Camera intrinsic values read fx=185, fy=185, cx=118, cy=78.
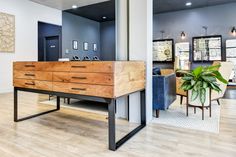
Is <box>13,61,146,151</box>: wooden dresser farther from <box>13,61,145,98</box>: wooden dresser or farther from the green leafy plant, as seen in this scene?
the green leafy plant

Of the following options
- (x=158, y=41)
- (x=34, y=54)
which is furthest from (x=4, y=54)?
(x=158, y=41)

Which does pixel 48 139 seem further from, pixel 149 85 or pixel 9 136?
pixel 149 85

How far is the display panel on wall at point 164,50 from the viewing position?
24.6 ft

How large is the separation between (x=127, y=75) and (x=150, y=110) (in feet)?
3.15

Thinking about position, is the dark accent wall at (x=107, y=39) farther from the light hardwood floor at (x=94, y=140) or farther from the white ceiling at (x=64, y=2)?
the light hardwood floor at (x=94, y=140)

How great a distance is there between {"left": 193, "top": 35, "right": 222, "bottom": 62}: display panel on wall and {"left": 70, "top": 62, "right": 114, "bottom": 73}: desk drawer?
20.1 ft

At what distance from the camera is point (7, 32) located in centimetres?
536

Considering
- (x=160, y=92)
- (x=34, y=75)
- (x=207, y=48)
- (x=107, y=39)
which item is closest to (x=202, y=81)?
(x=160, y=92)

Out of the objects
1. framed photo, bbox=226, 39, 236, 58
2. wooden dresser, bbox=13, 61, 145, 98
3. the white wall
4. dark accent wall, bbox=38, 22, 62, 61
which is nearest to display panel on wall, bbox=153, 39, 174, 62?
framed photo, bbox=226, 39, 236, 58

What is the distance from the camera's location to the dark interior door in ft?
24.7

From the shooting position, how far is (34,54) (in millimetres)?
6184

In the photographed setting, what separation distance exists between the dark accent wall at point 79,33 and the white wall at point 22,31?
103 cm

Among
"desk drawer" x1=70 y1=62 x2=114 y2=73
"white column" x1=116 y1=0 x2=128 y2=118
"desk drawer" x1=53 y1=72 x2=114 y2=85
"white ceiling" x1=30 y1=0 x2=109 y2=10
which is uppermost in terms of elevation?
"white ceiling" x1=30 y1=0 x2=109 y2=10

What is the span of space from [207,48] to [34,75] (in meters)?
6.31
